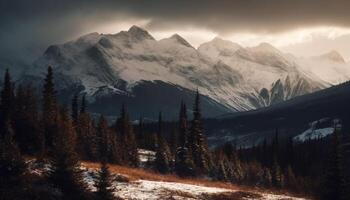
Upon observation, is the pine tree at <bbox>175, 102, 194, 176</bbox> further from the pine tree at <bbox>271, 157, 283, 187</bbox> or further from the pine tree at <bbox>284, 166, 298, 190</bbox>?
the pine tree at <bbox>271, 157, 283, 187</bbox>

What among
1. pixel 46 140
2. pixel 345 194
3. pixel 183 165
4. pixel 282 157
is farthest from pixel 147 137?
pixel 345 194

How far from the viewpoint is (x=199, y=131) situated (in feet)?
448

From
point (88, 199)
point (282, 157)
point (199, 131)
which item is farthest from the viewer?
point (282, 157)

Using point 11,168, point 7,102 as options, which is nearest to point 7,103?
point 7,102

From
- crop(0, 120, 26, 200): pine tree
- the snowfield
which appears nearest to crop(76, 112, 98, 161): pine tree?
the snowfield

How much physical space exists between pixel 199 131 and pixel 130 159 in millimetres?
15252

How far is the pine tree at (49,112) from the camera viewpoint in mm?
100625

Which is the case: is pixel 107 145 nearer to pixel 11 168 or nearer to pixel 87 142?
pixel 87 142

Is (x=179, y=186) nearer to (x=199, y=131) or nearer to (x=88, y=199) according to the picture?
(x=88, y=199)

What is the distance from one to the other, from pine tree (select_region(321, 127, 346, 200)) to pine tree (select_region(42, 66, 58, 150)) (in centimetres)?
3933

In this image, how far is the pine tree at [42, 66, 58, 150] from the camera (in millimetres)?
100625

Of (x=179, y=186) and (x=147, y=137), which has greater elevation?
(x=147, y=137)

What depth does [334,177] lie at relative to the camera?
9075 cm

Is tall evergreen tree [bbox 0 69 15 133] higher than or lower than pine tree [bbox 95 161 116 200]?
higher
